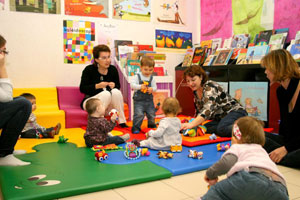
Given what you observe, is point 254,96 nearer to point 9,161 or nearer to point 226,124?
point 226,124

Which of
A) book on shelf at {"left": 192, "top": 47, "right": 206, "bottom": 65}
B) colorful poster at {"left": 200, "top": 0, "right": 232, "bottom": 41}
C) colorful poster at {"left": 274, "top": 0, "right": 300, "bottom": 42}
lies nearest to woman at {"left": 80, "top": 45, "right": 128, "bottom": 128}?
book on shelf at {"left": 192, "top": 47, "right": 206, "bottom": 65}

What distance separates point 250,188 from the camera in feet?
4.60

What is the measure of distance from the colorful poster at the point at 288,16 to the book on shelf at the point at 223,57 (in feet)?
2.73

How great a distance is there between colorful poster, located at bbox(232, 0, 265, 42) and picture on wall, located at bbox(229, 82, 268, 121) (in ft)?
3.35

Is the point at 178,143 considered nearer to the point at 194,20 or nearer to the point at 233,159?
the point at 233,159

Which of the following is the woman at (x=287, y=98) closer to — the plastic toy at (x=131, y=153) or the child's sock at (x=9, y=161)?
the plastic toy at (x=131, y=153)

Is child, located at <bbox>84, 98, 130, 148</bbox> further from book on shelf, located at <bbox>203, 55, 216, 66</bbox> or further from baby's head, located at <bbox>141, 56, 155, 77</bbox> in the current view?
book on shelf, located at <bbox>203, 55, 216, 66</bbox>

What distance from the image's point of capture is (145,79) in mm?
4121

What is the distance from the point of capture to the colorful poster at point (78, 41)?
4887 mm

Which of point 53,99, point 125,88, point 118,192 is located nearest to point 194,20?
point 125,88

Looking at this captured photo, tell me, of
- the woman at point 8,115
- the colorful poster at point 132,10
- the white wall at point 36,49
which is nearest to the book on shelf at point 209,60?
the colorful poster at point 132,10

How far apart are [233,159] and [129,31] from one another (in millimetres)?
4364

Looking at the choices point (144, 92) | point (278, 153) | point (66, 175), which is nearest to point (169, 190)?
point (66, 175)

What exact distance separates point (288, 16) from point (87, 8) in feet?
10.9
